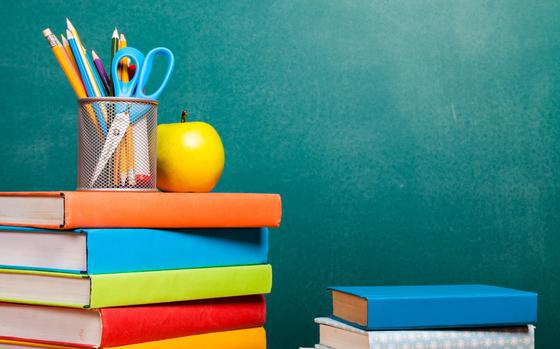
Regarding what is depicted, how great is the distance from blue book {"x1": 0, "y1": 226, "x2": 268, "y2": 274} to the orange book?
1cm

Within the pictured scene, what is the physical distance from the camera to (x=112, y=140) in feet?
3.30

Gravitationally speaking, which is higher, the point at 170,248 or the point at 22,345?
the point at 170,248

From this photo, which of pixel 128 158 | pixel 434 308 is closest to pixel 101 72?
pixel 128 158

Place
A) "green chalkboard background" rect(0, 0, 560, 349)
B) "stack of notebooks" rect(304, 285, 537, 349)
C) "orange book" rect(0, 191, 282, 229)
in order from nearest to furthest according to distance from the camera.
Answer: "orange book" rect(0, 191, 282, 229) → "stack of notebooks" rect(304, 285, 537, 349) → "green chalkboard background" rect(0, 0, 560, 349)

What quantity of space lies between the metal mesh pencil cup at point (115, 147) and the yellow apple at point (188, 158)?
49mm

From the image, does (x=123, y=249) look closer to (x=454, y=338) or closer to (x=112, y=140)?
(x=112, y=140)

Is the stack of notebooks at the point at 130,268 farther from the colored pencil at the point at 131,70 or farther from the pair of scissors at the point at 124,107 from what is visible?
the colored pencil at the point at 131,70

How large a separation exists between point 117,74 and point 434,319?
0.52 meters

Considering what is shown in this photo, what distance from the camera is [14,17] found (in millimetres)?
1587

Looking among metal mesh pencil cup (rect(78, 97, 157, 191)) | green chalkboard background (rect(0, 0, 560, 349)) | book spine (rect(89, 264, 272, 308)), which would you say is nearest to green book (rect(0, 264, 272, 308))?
book spine (rect(89, 264, 272, 308))

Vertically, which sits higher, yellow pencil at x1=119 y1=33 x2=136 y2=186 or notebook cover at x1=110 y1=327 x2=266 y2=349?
yellow pencil at x1=119 y1=33 x2=136 y2=186

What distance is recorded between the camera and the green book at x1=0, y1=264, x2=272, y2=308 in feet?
2.97

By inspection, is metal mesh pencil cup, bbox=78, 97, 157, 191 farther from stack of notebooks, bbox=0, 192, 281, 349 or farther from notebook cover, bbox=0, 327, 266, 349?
notebook cover, bbox=0, 327, 266, 349

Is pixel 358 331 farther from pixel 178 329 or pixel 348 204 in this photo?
pixel 348 204
